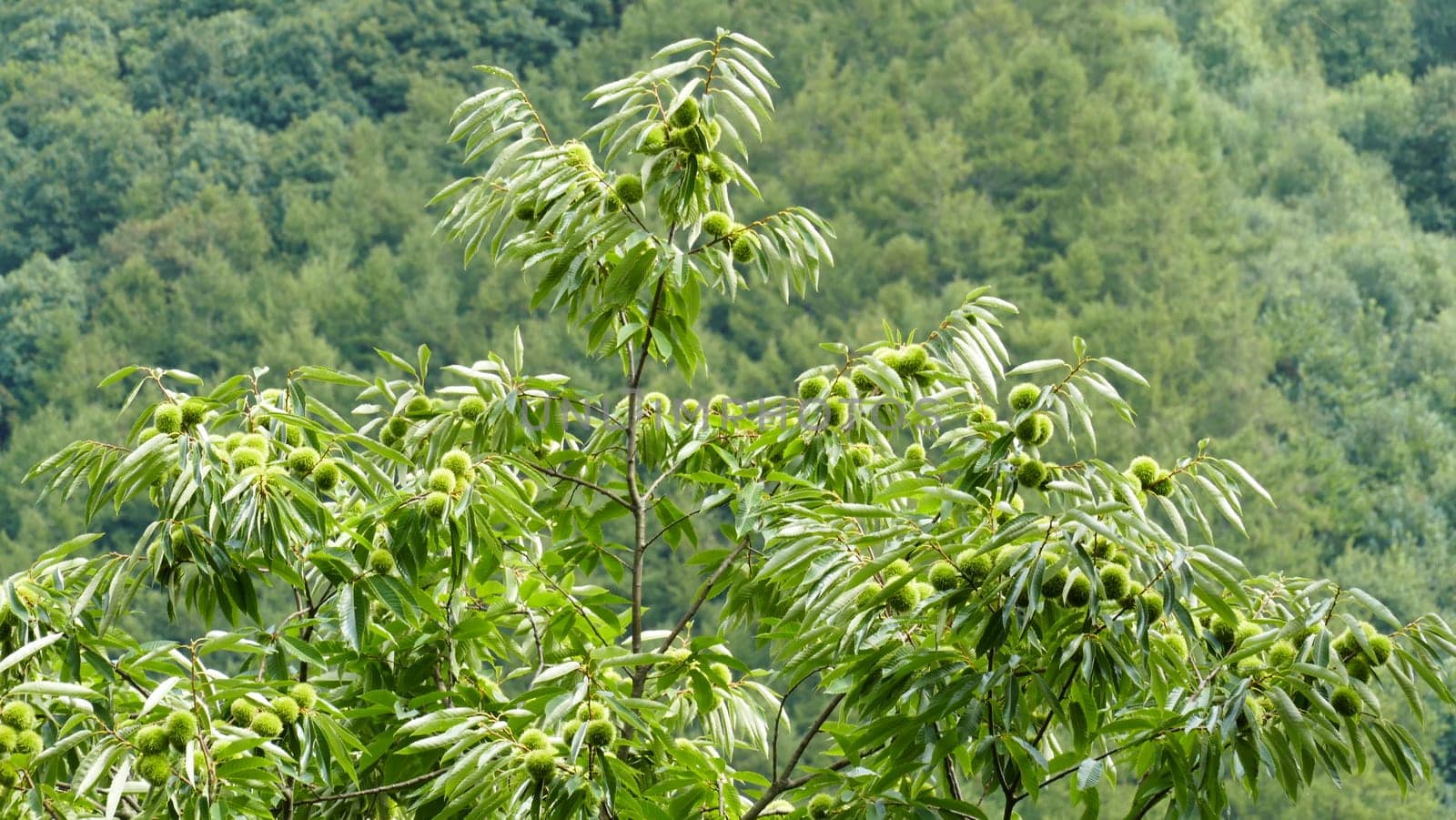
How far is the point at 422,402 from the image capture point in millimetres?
3926

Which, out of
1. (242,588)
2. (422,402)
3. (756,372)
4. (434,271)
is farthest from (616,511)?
(434,271)

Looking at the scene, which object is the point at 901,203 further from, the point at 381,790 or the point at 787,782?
the point at 381,790

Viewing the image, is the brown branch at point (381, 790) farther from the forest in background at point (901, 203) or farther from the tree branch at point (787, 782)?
the forest in background at point (901, 203)

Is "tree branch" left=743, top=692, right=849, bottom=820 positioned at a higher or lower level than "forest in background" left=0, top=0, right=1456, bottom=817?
higher

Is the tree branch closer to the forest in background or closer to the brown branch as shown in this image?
the brown branch

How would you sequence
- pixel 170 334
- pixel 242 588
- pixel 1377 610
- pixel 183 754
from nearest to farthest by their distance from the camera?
1. pixel 1377 610
2. pixel 183 754
3. pixel 242 588
4. pixel 170 334

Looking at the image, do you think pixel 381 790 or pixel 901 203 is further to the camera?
pixel 901 203

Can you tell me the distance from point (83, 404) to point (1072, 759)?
39898 mm

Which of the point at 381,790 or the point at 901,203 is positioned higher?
the point at 381,790

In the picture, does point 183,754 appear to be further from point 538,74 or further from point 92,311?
point 538,74

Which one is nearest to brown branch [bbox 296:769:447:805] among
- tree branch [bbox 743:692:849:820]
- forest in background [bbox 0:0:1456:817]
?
tree branch [bbox 743:692:849:820]

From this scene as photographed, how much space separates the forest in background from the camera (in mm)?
40656

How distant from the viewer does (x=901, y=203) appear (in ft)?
158

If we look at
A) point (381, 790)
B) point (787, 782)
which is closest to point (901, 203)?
point (787, 782)
